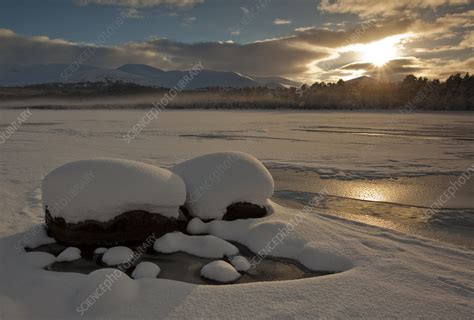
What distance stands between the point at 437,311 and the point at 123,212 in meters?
3.01

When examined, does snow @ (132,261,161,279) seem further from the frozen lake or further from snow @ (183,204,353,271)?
the frozen lake

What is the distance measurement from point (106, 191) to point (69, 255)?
2.35 feet

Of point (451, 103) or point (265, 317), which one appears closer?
point (265, 317)

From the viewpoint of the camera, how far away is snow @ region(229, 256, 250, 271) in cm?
361

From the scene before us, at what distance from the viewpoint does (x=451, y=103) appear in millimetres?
34594

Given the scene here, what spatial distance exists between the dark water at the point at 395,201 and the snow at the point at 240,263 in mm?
2012

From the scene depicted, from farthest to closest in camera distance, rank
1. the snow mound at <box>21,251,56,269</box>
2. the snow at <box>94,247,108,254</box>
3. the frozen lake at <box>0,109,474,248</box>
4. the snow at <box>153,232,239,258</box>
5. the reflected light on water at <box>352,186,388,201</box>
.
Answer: the reflected light on water at <box>352,186,388,201</box> < the frozen lake at <box>0,109,474,248</box> < the snow at <box>153,232,239,258</box> < the snow at <box>94,247,108,254</box> < the snow mound at <box>21,251,56,269</box>

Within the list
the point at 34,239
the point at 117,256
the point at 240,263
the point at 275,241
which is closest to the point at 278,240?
the point at 275,241

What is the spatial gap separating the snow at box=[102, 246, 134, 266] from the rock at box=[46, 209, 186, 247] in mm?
205

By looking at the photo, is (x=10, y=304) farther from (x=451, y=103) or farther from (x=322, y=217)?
(x=451, y=103)

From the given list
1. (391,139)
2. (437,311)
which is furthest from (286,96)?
(437,311)

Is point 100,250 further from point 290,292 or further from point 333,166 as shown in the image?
point 333,166

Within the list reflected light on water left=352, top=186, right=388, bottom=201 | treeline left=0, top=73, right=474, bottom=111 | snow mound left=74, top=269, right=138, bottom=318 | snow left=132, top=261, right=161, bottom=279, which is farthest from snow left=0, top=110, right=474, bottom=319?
treeline left=0, top=73, right=474, bottom=111

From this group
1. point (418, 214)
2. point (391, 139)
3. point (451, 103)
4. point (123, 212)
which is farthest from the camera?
point (451, 103)
